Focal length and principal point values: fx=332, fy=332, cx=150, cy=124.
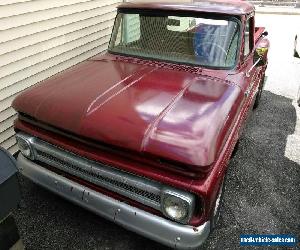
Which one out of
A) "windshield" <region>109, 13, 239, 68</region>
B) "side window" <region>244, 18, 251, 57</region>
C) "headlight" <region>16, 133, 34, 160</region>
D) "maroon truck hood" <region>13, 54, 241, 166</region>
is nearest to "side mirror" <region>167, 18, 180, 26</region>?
"windshield" <region>109, 13, 239, 68</region>

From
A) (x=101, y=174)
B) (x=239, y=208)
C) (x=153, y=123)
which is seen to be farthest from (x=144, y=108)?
(x=239, y=208)

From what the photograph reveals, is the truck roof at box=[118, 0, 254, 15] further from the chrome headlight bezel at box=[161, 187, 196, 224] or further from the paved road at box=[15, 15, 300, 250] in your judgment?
the chrome headlight bezel at box=[161, 187, 196, 224]

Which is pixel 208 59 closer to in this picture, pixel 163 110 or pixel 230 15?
pixel 230 15

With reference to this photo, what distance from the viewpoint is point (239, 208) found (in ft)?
12.4

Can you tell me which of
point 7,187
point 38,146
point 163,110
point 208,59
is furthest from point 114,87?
point 7,187

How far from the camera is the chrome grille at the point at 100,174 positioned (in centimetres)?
262

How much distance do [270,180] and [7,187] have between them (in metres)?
3.24

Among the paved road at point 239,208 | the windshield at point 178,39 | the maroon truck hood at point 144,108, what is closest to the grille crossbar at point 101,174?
the maroon truck hood at point 144,108

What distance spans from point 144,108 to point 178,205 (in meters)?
0.87

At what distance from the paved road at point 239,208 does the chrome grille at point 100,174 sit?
2.56 ft

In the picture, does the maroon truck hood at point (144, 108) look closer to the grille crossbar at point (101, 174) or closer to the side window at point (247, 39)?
the grille crossbar at point (101, 174)

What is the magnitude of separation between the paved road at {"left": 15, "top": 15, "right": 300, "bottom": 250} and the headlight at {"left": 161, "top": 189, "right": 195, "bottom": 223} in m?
0.85

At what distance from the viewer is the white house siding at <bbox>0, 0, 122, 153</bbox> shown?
4332mm

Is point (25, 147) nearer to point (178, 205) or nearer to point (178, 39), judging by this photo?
point (178, 205)
